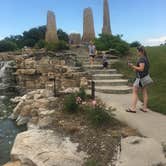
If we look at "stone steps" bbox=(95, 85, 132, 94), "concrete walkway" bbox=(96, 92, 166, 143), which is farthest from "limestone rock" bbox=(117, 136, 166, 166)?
"stone steps" bbox=(95, 85, 132, 94)

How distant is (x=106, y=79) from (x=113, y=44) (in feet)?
18.1

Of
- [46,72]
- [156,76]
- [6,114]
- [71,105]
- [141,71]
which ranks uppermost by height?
[141,71]

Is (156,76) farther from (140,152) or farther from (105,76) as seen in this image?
(140,152)

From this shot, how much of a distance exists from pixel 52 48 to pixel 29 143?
536 inches

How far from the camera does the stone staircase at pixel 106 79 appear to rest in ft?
37.0

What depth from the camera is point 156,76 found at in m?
13.3

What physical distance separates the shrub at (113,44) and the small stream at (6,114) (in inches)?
215

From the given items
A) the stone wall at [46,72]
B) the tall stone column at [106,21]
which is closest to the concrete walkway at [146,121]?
the stone wall at [46,72]

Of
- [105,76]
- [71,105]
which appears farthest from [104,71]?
[71,105]

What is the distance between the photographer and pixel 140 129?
21.1 feet

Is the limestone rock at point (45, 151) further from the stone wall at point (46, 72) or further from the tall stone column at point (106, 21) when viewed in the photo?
the tall stone column at point (106, 21)

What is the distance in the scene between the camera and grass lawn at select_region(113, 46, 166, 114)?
28.7ft

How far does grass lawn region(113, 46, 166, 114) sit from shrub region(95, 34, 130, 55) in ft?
1.86

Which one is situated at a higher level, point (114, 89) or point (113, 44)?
point (113, 44)
